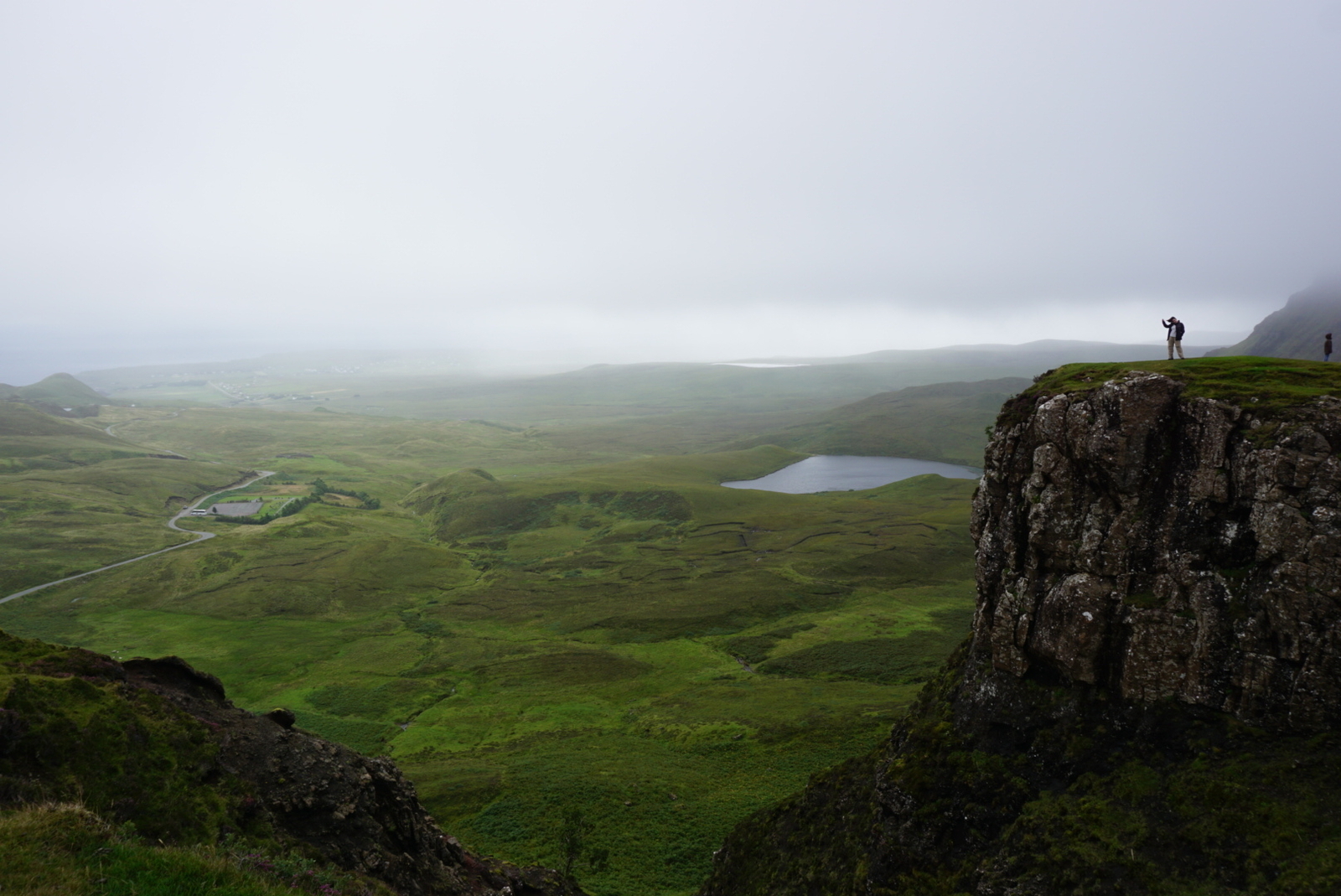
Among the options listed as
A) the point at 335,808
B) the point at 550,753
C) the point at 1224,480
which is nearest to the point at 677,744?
the point at 550,753

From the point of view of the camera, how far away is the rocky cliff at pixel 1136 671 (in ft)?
71.2

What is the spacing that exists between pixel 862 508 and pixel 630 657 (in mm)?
102522

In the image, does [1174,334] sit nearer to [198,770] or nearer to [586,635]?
[198,770]

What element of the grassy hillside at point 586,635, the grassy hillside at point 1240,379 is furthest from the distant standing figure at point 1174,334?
the grassy hillside at point 586,635

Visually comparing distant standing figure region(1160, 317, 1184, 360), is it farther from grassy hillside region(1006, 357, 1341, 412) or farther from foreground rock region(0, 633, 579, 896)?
foreground rock region(0, 633, 579, 896)

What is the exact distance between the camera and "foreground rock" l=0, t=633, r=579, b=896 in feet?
73.2

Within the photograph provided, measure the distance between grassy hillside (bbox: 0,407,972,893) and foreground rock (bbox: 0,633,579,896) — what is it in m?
16.5

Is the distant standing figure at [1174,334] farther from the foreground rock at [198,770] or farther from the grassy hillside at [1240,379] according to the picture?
the foreground rock at [198,770]

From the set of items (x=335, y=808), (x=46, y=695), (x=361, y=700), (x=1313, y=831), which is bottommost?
(x=361, y=700)

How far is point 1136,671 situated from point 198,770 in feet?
123

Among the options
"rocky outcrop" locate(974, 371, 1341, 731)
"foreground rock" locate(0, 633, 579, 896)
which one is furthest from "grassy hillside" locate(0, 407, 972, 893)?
"rocky outcrop" locate(974, 371, 1341, 731)

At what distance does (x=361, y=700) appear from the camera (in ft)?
264

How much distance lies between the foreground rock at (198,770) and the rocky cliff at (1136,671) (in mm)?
18560

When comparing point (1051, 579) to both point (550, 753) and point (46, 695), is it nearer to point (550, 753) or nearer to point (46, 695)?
point (46, 695)
